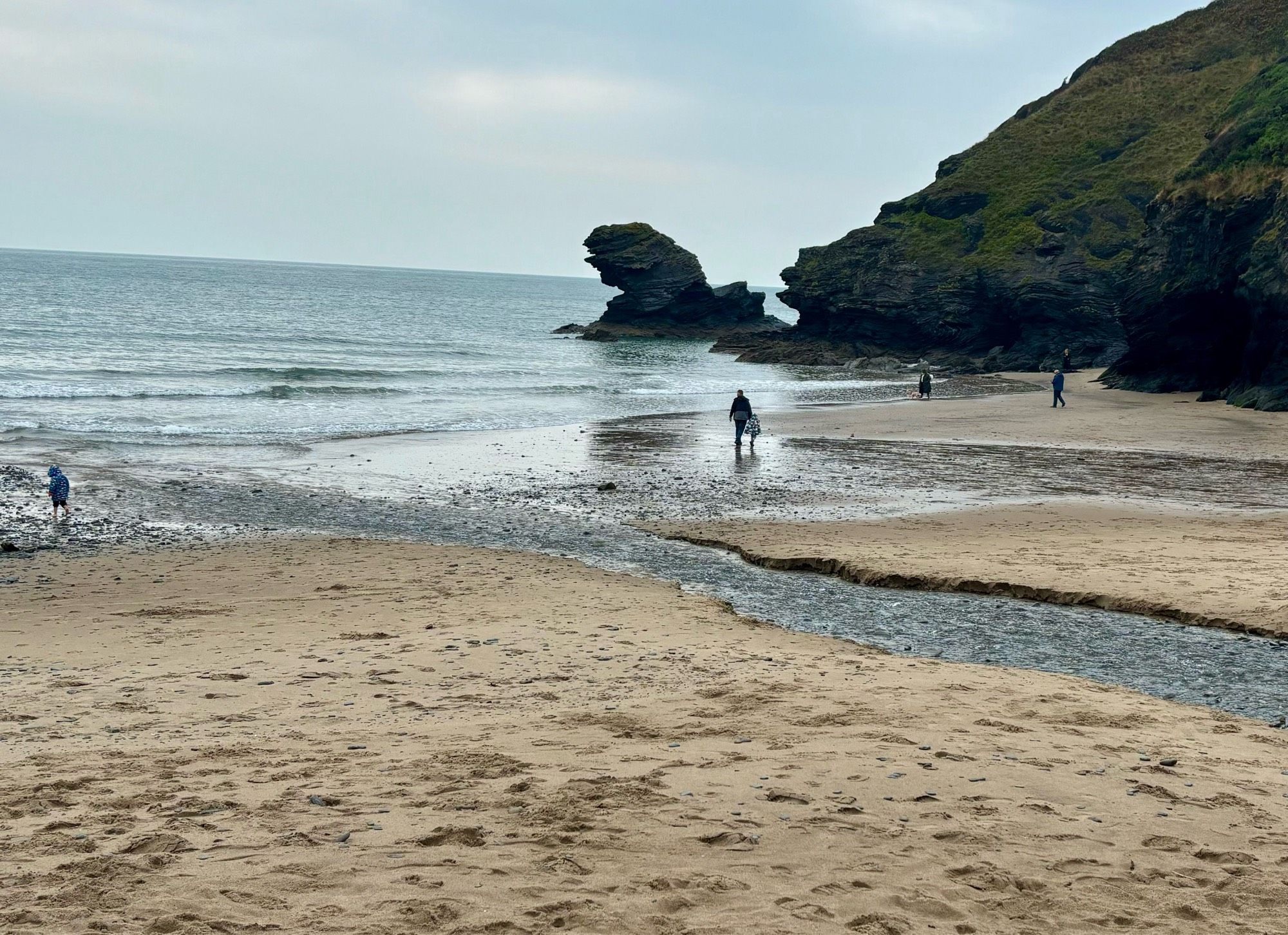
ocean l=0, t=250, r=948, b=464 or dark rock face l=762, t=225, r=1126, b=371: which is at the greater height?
dark rock face l=762, t=225, r=1126, b=371

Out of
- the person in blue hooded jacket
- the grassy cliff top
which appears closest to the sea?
the person in blue hooded jacket

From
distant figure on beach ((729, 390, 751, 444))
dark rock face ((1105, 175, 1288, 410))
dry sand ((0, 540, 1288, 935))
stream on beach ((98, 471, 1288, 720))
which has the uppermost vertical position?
dark rock face ((1105, 175, 1288, 410))

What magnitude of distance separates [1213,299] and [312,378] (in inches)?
1647

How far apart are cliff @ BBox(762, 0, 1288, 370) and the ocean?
8.82 meters

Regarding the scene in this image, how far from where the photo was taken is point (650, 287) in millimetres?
103188

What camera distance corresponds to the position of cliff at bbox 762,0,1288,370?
68812 mm

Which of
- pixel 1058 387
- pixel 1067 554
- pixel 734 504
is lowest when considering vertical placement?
pixel 734 504

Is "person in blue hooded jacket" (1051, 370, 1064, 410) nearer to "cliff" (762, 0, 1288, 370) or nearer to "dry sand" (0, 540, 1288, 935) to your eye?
"cliff" (762, 0, 1288, 370)

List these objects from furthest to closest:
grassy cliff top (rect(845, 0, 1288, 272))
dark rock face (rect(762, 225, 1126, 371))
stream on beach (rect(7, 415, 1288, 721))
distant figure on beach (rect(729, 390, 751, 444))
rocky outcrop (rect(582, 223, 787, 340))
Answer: rocky outcrop (rect(582, 223, 787, 340)), grassy cliff top (rect(845, 0, 1288, 272)), dark rock face (rect(762, 225, 1126, 371)), distant figure on beach (rect(729, 390, 751, 444)), stream on beach (rect(7, 415, 1288, 721))

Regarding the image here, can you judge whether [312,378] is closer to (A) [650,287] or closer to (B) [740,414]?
(B) [740,414]

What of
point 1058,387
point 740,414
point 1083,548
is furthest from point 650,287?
point 1083,548

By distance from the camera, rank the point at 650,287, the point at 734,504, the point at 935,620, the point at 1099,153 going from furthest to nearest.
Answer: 1. the point at 650,287
2. the point at 1099,153
3. the point at 734,504
4. the point at 935,620

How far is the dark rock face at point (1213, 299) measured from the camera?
133 ft

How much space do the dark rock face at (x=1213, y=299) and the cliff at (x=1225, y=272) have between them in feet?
0.15
